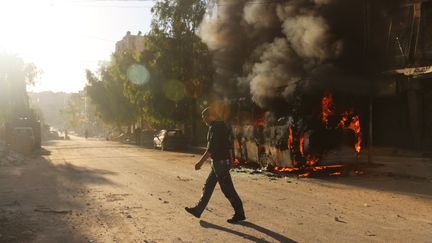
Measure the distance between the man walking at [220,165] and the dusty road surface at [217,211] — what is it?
0.23 meters

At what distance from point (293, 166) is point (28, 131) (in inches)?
830

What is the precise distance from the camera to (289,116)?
42.5ft

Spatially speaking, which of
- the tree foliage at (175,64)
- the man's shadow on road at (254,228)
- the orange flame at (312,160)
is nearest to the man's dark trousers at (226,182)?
the man's shadow on road at (254,228)

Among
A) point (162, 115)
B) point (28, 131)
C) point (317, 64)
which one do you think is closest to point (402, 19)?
point (317, 64)

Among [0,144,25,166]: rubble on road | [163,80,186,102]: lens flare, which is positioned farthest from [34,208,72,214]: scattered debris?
[163,80,186,102]: lens flare

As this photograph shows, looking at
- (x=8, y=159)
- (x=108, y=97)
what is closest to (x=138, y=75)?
(x=8, y=159)

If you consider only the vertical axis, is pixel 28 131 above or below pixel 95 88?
below

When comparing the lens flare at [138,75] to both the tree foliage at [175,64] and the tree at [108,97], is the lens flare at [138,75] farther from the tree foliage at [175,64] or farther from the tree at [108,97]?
the tree at [108,97]

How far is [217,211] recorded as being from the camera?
23.9 ft

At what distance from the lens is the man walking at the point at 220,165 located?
6484mm

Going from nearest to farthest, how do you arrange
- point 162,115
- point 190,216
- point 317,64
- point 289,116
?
point 190,216
point 289,116
point 317,64
point 162,115

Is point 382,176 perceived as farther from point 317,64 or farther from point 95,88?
point 95,88

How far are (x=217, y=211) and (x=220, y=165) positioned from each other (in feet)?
3.69

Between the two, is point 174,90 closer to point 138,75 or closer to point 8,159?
point 138,75
